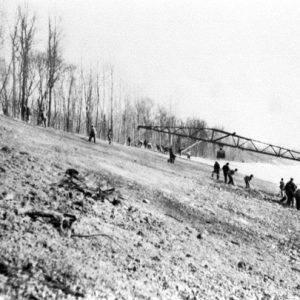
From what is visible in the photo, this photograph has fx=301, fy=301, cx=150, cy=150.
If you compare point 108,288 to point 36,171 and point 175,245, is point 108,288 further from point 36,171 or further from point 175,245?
point 36,171

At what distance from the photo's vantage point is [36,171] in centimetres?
918

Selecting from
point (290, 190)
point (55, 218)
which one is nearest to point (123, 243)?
point (55, 218)

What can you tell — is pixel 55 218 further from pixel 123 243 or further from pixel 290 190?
pixel 290 190

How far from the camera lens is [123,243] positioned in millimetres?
6719

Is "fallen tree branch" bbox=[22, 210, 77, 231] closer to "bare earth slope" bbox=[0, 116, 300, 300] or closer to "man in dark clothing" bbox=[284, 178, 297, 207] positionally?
"bare earth slope" bbox=[0, 116, 300, 300]

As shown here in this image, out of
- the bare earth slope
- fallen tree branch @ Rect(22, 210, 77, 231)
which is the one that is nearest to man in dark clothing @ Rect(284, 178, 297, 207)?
the bare earth slope

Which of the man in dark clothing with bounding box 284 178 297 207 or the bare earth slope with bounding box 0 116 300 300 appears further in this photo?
the man in dark clothing with bounding box 284 178 297 207

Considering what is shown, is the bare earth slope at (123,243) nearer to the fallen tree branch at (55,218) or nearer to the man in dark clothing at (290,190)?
the fallen tree branch at (55,218)

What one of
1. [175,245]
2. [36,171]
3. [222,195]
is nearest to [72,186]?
[36,171]

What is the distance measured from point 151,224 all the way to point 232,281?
2.62 m

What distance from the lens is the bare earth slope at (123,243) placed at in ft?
16.0

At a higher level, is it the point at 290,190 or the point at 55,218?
the point at 55,218

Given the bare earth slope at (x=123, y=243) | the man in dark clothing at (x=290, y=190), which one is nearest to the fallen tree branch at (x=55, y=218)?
the bare earth slope at (x=123, y=243)

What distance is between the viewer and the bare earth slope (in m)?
4.88
